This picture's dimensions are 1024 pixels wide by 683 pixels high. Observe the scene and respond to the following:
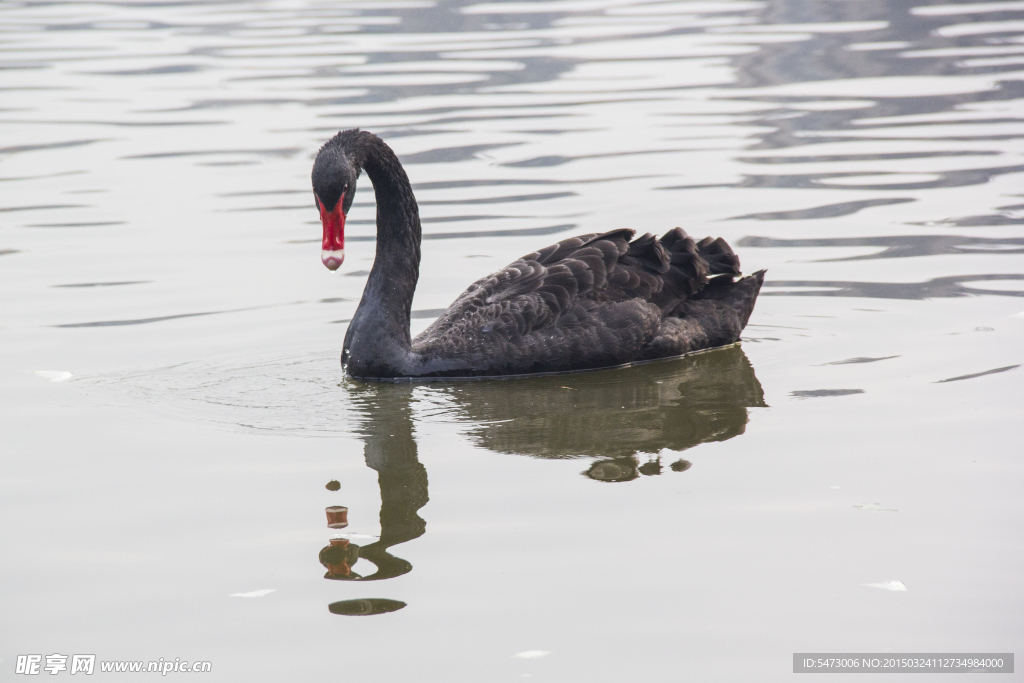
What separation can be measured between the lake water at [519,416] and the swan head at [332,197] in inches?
28.6

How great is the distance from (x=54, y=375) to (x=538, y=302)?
2.49m

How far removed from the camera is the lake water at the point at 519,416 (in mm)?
4023

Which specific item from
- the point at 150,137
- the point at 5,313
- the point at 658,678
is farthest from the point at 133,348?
the point at 150,137

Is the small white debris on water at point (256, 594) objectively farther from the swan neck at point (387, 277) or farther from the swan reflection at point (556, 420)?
the swan neck at point (387, 277)

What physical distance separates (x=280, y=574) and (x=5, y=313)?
4.38 meters

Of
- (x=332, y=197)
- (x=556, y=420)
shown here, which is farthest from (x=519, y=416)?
(x=332, y=197)

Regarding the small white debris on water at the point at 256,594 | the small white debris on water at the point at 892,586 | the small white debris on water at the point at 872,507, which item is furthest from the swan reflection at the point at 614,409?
the small white debris on water at the point at 256,594

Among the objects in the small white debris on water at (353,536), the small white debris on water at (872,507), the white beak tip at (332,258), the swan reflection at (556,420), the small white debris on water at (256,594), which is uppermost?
the white beak tip at (332,258)

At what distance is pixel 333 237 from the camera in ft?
20.4

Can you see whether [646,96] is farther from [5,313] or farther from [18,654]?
[18,654]

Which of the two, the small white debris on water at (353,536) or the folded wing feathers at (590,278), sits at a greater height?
the folded wing feathers at (590,278)

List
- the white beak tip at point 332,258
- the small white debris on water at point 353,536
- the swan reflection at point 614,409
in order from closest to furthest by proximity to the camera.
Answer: the small white debris on water at point 353,536, the swan reflection at point 614,409, the white beak tip at point 332,258

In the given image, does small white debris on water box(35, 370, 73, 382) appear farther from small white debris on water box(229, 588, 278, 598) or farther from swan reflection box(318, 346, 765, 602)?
small white debris on water box(229, 588, 278, 598)

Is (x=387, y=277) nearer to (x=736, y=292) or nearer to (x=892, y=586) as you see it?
(x=736, y=292)
